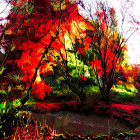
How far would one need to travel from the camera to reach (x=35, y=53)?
777 centimetres

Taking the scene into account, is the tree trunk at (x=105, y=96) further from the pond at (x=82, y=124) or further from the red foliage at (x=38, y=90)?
the red foliage at (x=38, y=90)

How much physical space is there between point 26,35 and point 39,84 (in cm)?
304

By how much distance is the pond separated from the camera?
5.29m

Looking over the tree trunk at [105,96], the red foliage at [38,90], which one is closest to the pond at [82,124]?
the tree trunk at [105,96]

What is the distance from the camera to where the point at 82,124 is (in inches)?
235

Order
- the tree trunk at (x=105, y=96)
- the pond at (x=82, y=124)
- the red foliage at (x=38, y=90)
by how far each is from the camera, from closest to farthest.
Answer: the pond at (x=82, y=124)
the tree trunk at (x=105, y=96)
the red foliage at (x=38, y=90)

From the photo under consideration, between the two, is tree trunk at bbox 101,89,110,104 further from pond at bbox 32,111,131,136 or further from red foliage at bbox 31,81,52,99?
red foliage at bbox 31,81,52,99

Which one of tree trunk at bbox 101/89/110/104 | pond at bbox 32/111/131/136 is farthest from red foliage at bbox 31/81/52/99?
tree trunk at bbox 101/89/110/104

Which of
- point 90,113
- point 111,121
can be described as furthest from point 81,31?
point 111,121

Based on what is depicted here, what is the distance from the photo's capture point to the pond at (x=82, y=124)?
5289 millimetres

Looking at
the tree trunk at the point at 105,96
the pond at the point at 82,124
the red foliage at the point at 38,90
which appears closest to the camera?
the pond at the point at 82,124

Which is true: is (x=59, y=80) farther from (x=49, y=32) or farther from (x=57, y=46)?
(x=49, y=32)

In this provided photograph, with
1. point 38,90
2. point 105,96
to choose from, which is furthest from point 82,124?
point 38,90

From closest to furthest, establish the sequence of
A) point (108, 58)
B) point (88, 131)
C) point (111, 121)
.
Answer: point (88, 131) < point (111, 121) < point (108, 58)
